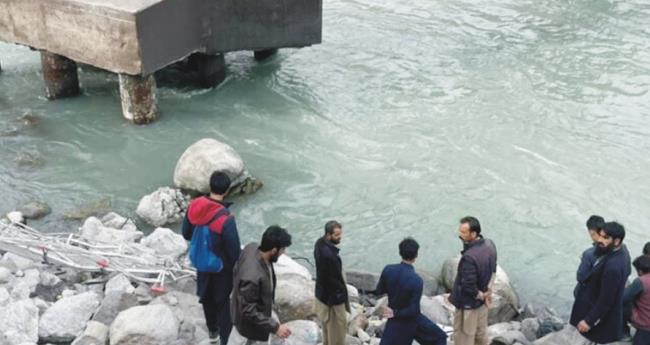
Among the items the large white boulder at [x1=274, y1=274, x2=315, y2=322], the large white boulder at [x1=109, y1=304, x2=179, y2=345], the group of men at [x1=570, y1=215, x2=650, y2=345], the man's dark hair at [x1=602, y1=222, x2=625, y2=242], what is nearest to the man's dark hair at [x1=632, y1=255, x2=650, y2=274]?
the group of men at [x1=570, y1=215, x2=650, y2=345]

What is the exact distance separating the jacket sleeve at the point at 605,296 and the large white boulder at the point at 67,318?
438cm

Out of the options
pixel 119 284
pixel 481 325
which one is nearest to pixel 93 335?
pixel 119 284

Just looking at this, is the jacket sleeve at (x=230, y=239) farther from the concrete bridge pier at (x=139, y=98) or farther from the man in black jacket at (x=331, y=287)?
the concrete bridge pier at (x=139, y=98)

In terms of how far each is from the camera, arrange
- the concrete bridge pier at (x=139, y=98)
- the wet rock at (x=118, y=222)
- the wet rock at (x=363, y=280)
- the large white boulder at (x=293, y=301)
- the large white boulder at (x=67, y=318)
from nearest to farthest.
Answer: the large white boulder at (x=67, y=318)
the large white boulder at (x=293, y=301)
the wet rock at (x=363, y=280)
the wet rock at (x=118, y=222)
the concrete bridge pier at (x=139, y=98)

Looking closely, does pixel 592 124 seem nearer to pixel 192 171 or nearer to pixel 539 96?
pixel 539 96

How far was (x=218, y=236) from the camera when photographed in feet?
19.5

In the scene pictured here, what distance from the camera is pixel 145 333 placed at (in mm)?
6344

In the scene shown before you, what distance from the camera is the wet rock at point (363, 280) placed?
28.4 feet

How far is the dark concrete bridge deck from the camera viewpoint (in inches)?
459

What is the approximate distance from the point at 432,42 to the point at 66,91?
7.74 m

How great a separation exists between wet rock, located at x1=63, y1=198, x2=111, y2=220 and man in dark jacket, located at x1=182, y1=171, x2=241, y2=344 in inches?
178

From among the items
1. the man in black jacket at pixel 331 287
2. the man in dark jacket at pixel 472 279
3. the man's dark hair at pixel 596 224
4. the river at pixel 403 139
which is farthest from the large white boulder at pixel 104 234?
the man's dark hair at pixel 596 224

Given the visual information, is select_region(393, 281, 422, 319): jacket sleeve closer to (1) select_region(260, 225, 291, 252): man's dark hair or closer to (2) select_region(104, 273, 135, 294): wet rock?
(1) select_region(260, 225, 291, 252): man's dark hair

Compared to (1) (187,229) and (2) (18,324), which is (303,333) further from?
(2) (18,324)
